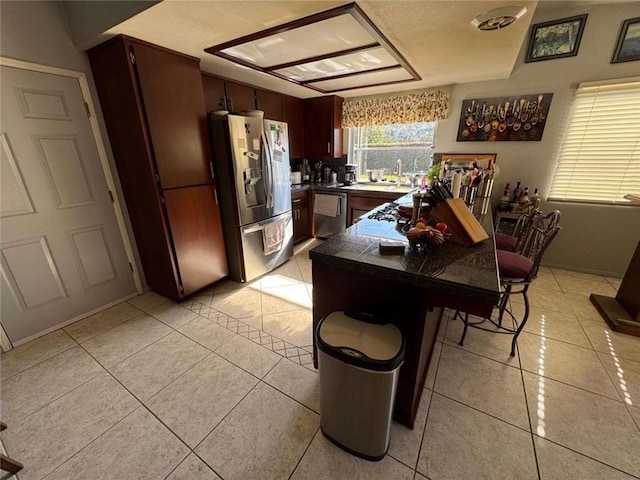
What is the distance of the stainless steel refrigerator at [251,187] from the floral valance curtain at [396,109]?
148 centimetres

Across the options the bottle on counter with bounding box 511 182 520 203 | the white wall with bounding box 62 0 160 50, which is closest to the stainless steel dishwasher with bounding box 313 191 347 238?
the bottle on counter with bounding box 511 182 520 203

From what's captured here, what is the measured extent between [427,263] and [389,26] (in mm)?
1556

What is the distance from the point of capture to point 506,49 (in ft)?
6.66

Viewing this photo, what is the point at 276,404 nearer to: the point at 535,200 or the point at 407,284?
the point at 407,284

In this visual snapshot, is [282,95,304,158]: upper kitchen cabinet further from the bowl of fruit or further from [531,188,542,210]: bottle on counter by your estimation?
[531,188,542,210]: bottle on counter

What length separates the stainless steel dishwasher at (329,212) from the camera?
3709 mm

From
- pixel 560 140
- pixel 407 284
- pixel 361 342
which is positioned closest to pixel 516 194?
pixel 560 140

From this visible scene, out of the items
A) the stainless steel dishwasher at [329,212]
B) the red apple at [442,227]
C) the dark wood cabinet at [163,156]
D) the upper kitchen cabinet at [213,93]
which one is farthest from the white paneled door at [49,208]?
the red apple at [442,227]

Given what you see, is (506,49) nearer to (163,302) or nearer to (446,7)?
(446,7)

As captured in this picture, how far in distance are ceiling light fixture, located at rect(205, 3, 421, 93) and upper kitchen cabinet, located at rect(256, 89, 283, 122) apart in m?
0.49

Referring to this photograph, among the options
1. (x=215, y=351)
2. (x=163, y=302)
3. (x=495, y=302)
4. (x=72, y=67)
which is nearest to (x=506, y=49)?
(x=495, y=302)

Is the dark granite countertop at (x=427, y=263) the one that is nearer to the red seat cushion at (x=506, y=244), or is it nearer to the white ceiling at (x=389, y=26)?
the red seat cushion at (x=506, y=244)

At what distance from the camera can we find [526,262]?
68.7 inches

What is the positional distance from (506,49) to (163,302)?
3.74m
